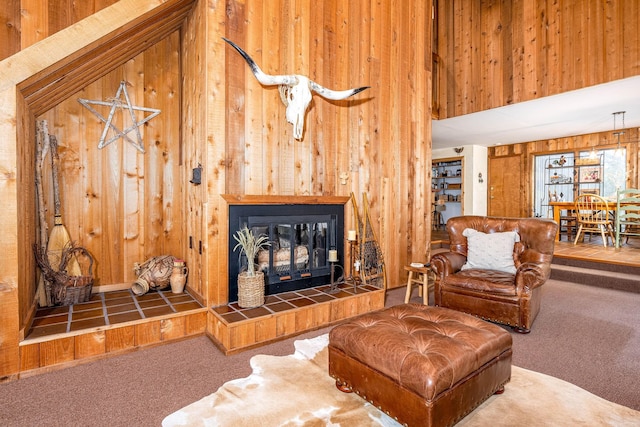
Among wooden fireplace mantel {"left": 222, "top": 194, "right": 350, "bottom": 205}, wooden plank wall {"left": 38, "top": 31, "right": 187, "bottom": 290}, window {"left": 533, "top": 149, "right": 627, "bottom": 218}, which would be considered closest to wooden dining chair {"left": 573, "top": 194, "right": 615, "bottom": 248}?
window {"left": 533, "top": 149, "right": 627, "bottom": 218}

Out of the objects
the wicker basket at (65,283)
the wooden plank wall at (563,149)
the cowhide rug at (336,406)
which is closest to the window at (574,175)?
the wooden plank wall at (563,149)

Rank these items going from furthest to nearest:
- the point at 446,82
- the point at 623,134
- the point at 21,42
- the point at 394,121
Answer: the point at 623,134 → the point at 446,82 → the point at 394,121 → the point at 21,42

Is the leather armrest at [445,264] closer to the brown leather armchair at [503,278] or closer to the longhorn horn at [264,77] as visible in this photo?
the brown leather armchair at [503,278]

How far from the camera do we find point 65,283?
9.02 ft

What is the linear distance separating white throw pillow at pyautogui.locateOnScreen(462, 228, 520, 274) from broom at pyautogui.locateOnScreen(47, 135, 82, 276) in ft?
12.2

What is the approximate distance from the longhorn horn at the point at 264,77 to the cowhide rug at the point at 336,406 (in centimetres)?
233

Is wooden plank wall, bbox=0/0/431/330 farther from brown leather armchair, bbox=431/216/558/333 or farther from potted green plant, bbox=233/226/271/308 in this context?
brown leather armchair, bbox=431/216/558/333

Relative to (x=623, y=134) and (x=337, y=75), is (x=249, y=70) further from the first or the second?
(x=623, y=134)

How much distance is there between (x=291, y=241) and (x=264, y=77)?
153 centimetres

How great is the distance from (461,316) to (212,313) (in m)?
1.87

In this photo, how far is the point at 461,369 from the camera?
1.54 meters

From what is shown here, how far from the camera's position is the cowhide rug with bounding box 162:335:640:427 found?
168cm

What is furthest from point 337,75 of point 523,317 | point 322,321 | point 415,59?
point 523,317

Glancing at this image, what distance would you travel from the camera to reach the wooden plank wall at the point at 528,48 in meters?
4.37
